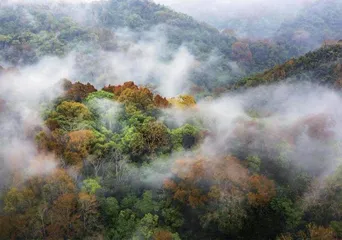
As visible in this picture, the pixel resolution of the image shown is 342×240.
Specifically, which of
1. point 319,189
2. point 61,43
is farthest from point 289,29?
point 319,189

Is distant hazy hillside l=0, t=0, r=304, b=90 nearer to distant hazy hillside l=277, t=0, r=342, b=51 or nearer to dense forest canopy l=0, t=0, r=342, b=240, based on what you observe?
distant hazy hillside l=277, t=0, r=342, b=51

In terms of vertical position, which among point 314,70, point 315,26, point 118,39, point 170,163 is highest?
point 315,26

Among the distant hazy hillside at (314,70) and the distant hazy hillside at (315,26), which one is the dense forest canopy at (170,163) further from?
the distant hazy hillside at (315,26)

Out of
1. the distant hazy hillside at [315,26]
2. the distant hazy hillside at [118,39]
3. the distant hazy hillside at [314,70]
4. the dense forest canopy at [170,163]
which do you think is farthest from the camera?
the distant hazy hillside at [315,26]

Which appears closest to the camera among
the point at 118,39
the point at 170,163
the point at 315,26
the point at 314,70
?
the point at 170,163

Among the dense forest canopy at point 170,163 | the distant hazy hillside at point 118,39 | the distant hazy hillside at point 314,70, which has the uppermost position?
the distant hazy hillside at point 118,39

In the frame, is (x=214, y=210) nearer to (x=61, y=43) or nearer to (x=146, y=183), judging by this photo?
(x=146, y=183)

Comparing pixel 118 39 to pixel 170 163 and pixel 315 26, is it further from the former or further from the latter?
pixel 315 26

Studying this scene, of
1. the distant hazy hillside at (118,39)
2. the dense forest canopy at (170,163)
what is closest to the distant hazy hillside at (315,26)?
the distant hazy hillside at (118,39)

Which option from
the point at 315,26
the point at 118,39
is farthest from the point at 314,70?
the point at 315,26

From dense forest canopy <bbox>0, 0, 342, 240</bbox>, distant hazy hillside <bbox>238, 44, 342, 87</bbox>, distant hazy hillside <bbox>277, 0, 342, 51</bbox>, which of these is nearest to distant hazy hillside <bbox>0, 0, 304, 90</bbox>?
distant hazy hillside <bbox>277, 0, 342, 51</bbox>

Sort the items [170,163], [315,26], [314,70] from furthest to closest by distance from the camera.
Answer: [315,26], [314,70], [170,163]
